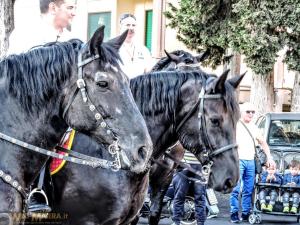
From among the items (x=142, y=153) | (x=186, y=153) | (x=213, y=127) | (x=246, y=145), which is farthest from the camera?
(x=246, y=145)

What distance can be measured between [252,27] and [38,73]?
53.1ft

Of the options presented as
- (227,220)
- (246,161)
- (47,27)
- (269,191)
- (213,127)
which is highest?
(47,27)

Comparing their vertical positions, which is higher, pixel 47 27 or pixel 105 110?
pixel 47 27

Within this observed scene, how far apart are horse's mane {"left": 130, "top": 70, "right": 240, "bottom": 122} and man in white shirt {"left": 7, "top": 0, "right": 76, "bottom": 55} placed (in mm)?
916

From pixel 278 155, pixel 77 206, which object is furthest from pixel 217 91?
pixel 278 155

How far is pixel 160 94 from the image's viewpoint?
6.73m

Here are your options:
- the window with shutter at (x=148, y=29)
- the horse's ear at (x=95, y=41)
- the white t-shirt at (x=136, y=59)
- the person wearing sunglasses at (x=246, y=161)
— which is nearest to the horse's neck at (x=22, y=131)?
the horse's ear at (x=95, y=41)

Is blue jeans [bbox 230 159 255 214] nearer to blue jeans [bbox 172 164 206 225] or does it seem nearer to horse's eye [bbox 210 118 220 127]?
blue jeans [bbox 172 164 206 225]

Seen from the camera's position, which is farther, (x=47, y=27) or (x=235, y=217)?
(x=235, y=217)

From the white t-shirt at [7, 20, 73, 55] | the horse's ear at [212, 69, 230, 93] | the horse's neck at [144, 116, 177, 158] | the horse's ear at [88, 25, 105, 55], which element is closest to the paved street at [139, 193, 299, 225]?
the horse's neck at [144, 116, 177, 158]

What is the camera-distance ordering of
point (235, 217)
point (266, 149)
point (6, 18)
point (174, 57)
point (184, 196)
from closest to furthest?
point (174, 57) < point (184, 196) < point (266, 149) < point (235, 217) < point (6, 18)

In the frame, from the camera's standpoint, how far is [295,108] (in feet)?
71.1

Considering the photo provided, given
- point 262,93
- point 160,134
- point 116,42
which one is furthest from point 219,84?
point 262,93

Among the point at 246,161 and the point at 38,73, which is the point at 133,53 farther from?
the point at 246,161
